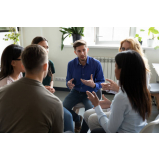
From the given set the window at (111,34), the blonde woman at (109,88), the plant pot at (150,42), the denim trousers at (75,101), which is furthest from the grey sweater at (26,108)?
the window at (111,34)

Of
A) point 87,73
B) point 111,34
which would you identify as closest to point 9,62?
point 87,73

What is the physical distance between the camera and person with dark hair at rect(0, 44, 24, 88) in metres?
1.52

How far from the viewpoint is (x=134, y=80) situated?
1.15 m

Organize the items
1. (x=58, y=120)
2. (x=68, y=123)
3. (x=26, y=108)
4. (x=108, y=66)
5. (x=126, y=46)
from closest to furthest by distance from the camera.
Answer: (x=26, y=108) → (x=58, y=120) → (x=68, y=123) → (x=126, y=46) → (x=108, y=66)

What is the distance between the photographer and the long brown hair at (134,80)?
1.14 metres

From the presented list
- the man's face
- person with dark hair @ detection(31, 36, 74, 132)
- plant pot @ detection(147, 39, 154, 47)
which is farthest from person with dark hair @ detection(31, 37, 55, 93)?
plant pot @ detection(147, 39, 154, 47)

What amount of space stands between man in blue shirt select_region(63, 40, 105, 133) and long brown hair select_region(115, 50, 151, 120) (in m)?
0.93

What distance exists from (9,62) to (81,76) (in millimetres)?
986

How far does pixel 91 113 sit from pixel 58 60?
2.18 metres

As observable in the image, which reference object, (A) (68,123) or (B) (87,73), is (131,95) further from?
(B) (87,73)

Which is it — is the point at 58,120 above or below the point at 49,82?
above

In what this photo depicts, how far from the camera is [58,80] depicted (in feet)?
12.6
